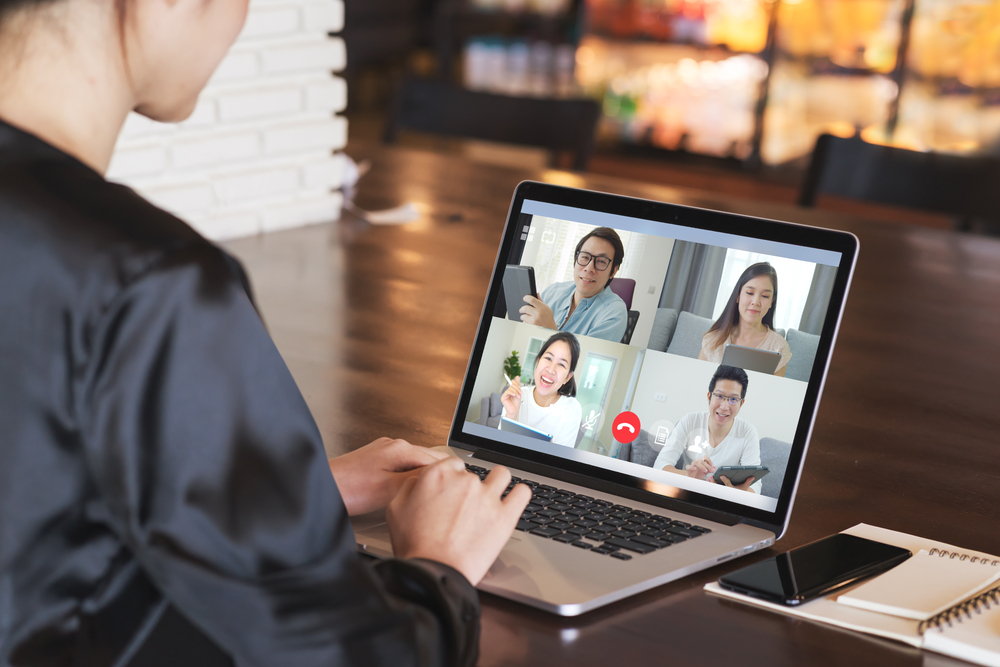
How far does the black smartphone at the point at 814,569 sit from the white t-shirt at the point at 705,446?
60 millimetres

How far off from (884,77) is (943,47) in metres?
0.22

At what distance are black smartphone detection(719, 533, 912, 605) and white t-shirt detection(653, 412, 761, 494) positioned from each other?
0.20ft

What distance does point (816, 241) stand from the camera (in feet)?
2.43

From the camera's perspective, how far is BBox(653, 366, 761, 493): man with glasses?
73cm

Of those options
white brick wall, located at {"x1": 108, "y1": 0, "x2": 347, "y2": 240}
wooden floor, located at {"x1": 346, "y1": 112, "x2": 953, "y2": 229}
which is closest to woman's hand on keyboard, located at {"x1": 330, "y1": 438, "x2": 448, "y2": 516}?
white brick wall, located at {"x1": 108, "y1": 0, "x2": 347, "y2": 240}

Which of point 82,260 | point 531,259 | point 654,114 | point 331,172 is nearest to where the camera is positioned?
point 82,260

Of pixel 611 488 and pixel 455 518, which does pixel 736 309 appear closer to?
pixel 611 488

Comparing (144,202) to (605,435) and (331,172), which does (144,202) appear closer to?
(605,435)

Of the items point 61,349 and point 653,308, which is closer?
point 61,349

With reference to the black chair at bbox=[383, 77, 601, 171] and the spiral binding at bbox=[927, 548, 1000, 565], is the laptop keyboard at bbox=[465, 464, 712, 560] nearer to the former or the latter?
the spiral binding at bbox=[927, 548, 1000, 565]

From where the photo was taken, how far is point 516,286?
835 millimetres

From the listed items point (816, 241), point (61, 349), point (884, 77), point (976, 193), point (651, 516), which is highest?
point (884, 77)

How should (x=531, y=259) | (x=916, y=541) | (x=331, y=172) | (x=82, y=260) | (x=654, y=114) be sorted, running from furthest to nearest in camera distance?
(x=654, y=114) → (x=331, y=172) → (x=531, y=259) → (x=916, y=541) → (x=82, y=260)

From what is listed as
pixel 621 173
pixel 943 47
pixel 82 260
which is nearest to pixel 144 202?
pixel 82 260
